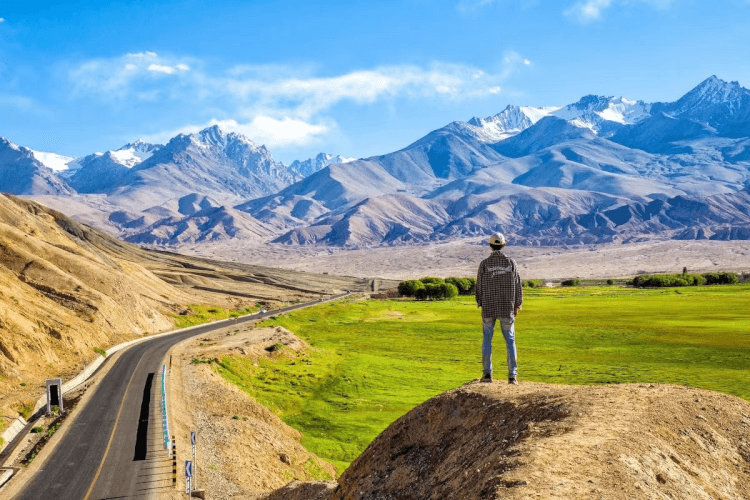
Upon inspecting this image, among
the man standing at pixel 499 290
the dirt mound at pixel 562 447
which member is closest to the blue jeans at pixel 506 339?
the man standing at pixel 499 290

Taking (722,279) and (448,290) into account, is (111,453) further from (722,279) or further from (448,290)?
(722,279)

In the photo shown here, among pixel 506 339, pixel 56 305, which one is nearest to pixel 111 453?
pixel 506 339

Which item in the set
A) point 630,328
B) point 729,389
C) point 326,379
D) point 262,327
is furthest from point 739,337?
point 262,327

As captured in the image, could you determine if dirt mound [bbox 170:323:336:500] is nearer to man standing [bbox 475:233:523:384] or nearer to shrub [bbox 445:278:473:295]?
man standing [bbox 475:233:523:384]

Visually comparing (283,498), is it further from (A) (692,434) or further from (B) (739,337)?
(B) (739,337)

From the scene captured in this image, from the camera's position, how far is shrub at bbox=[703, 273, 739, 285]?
185250mm

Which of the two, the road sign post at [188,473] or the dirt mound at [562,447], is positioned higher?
the dirt mound at [562,447]

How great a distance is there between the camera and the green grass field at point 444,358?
48469mm

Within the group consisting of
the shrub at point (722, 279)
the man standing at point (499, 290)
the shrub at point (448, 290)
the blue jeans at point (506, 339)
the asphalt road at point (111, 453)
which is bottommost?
the shrub at point (722, 279)

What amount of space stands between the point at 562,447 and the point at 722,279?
207m

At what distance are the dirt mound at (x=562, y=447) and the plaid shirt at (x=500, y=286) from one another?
7.17 feet

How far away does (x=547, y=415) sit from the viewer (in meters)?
13.1

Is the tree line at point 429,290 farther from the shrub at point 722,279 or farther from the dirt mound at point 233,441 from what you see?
the dirt mound at point 233,441

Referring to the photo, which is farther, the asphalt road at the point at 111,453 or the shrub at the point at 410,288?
the shrub at the point at 410,288
